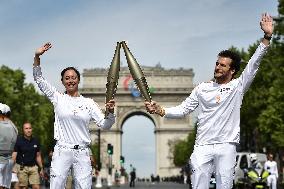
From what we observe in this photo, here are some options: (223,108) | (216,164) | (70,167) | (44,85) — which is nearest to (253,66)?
A: (223,108)

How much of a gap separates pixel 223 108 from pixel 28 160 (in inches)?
283

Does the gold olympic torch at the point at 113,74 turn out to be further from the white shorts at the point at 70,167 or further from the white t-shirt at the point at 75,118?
the white shorts at the point at 70,167

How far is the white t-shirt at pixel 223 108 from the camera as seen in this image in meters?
9.91

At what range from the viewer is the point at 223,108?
32.9ft

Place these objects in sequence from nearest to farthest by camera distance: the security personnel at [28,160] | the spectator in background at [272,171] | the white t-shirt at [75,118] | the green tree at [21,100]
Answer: the white t-shirt at [75,118], the security personnel at [28,160], the spectator in background at [272,171], the green tree at [21,100]

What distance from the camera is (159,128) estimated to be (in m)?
148

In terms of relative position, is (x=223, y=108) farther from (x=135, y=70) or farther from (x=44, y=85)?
(x=44, y=85)

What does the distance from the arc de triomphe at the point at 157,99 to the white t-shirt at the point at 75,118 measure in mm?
128108

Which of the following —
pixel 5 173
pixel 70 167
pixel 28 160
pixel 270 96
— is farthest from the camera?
pixel 270 96

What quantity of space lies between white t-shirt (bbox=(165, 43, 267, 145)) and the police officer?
4432mm

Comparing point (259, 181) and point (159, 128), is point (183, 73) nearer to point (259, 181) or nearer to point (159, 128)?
point (159, 128)

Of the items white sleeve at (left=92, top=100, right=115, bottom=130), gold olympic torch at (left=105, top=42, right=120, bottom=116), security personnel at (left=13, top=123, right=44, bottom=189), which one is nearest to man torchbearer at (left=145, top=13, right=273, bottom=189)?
gold olympic torch at (left=105, top=42, right=120, bottom=116)

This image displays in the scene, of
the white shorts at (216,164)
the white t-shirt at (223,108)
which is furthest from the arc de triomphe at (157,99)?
the white shorts at (216,164)

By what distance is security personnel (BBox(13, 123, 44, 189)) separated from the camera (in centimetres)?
1623
